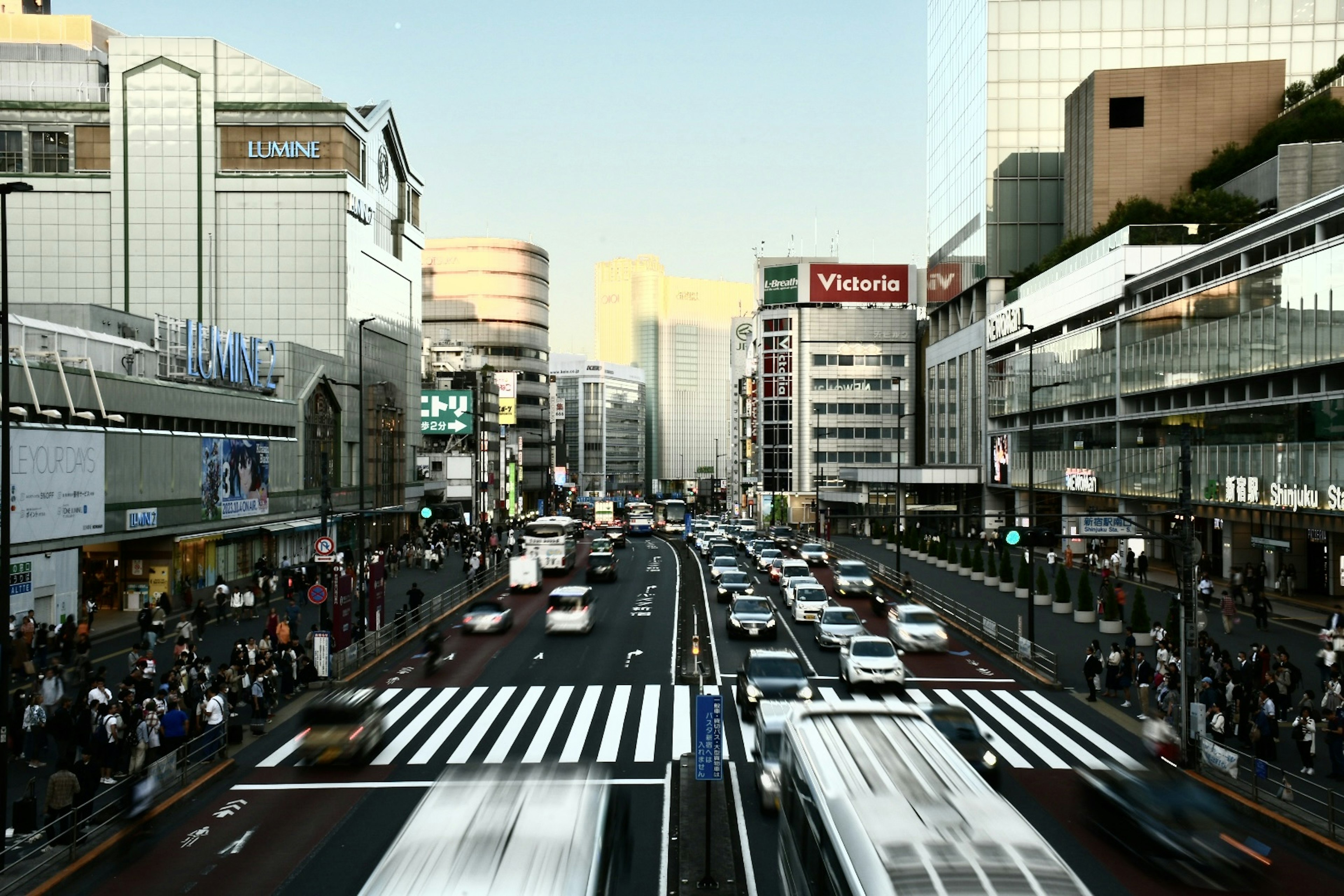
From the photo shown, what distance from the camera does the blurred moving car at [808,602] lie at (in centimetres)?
4256

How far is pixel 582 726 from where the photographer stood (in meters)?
25.9

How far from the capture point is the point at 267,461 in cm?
5950

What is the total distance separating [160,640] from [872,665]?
2460 cm

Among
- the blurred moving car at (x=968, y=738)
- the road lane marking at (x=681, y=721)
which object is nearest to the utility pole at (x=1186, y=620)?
the blurred moving car at (x=968, y=738)

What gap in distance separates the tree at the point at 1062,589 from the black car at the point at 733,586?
12954 millimetres

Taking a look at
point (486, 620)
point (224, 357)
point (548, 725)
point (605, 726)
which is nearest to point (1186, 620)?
point (605, 726)

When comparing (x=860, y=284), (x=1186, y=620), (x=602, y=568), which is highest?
(x=860, y=284)

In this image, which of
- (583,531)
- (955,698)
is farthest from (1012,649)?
(583,531)

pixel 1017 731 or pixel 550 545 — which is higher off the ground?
pixel 550 545

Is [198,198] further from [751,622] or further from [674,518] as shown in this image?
[751,622]

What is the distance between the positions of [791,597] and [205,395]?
29.7m

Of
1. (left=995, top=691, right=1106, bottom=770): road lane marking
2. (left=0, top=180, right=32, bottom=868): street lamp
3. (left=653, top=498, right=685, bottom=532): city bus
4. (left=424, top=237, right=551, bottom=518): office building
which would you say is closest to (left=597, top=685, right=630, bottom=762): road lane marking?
(left=995, top=691, right=1106, bottom=770): road lane marking

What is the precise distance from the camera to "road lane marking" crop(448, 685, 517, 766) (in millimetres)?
23094

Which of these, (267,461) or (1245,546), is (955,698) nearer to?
(1245,546)
